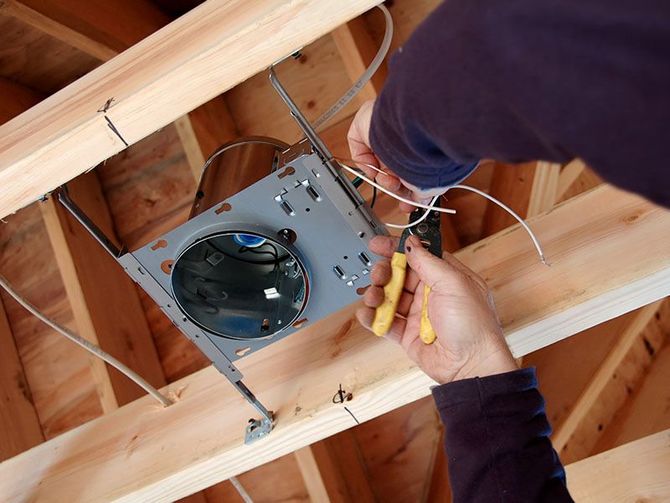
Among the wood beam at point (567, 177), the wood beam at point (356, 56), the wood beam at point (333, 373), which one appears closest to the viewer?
the wood beam at point (333, 373)

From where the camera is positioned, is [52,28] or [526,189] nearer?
[52,28]

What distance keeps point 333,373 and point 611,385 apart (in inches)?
41.8

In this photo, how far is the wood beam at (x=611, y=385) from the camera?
1730 millimetres

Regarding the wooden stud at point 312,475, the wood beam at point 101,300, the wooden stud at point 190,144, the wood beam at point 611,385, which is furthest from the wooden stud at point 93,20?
the wood beam at point 611,385

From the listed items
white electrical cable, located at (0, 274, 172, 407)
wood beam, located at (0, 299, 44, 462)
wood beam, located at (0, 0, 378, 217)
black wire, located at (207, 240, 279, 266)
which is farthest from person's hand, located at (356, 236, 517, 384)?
wood beam, located at (0, 299, 44, 462)

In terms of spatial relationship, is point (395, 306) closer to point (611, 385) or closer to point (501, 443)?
point (501, 443)

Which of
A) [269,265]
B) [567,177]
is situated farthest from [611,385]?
[269,265]

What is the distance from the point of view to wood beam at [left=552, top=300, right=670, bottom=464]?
1730 mm

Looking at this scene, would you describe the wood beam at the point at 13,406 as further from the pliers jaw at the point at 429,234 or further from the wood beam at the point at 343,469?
the pliers jaw at the point at 429,234

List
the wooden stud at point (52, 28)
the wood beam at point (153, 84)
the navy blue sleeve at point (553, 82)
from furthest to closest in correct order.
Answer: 1. the wooden stud at point (52, 28)
2. the wood beam at point (153, 84)
3. the navy blue sleeve at point (553, 82)

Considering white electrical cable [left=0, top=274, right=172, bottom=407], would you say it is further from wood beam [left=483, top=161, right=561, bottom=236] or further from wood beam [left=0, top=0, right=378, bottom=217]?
wood beam [left=483, top=161, right=561, bottom=236]

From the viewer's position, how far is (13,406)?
5.69 feet

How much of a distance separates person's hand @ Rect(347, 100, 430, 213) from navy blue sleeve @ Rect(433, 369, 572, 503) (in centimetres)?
26

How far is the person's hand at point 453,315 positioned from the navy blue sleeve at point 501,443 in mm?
30
